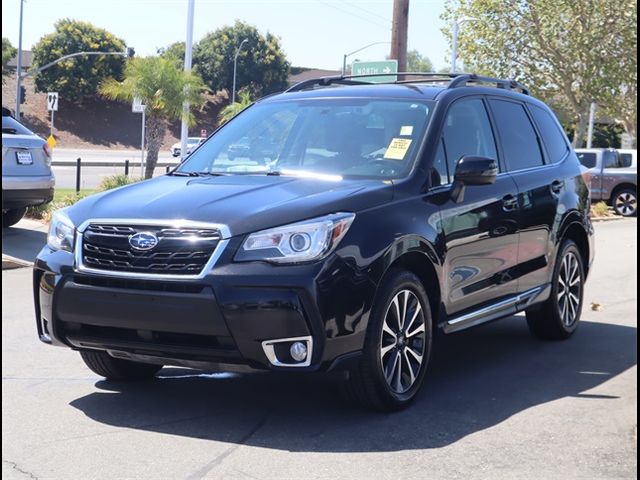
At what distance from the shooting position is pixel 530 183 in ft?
22.1

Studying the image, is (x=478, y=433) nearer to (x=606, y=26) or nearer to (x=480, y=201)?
(x=480, y=201)

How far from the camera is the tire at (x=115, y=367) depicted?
568 cm

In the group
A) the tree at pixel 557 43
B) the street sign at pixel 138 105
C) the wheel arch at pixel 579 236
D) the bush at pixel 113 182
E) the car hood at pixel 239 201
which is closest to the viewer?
the car hood at pixel 239 201

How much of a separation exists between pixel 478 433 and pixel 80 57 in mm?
70102

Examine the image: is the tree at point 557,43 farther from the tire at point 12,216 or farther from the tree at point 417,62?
the tree at point 417,62

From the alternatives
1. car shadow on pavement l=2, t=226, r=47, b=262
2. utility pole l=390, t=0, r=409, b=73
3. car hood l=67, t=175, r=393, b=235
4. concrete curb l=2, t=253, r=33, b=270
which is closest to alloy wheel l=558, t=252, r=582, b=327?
car hood l=67, t=175, r=393, b=235

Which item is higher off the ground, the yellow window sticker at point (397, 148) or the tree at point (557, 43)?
the tree at point (557, 43)

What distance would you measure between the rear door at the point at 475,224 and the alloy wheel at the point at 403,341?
0.35 meters

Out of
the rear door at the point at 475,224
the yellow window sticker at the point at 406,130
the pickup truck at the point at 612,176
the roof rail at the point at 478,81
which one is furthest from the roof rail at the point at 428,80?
the pickup truck at the point at 612,176

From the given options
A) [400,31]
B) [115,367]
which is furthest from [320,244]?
[400,31]

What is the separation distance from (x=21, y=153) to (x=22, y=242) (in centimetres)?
124

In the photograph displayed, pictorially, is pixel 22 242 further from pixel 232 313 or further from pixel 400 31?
pixel 232 313

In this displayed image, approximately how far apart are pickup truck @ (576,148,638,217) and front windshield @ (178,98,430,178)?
1963 cm

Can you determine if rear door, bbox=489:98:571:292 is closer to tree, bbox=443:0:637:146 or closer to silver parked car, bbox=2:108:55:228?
silver parked car, bbox=2:108:55:228
